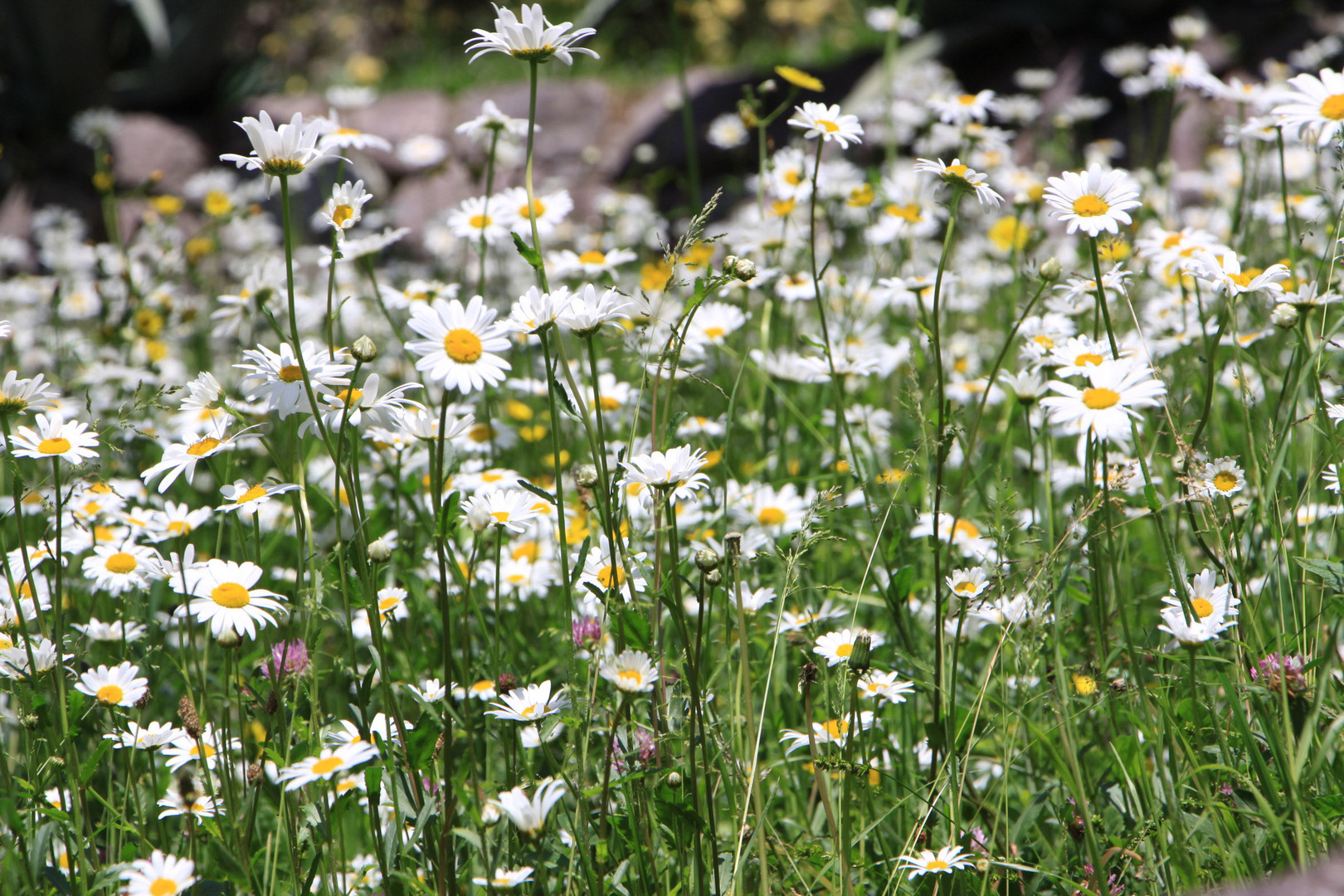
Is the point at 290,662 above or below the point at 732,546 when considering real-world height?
below

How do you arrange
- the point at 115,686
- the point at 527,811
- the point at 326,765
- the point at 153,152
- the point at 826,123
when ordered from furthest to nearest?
the point at 153,152 → the point at 826,123 → the point at 115,686 → the point at 326,765 → the point at 527,811

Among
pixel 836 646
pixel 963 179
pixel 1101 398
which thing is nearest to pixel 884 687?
pixel 836 646

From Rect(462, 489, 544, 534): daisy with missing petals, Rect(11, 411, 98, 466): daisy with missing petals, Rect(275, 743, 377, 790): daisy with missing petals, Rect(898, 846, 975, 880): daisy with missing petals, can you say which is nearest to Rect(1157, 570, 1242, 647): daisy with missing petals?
Rect(898, 846, 975, 880): daisy with missing petals

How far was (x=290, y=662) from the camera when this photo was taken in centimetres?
132

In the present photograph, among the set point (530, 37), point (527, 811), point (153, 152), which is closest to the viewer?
point (527, 811)

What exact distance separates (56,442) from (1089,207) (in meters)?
1.23

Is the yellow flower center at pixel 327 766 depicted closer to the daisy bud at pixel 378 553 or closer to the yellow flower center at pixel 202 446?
the daisy bud at pixel 378 553

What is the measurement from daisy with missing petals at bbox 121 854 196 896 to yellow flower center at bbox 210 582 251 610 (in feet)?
0.82

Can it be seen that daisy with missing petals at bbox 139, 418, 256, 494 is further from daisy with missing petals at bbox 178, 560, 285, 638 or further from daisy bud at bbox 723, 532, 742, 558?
daisy bud at bbox 723, 532, 742, 558

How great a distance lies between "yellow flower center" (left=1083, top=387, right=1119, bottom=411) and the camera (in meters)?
1.00

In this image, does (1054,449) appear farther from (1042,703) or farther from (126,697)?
(126,697)

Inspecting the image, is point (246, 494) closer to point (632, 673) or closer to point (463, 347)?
point (463, 347)

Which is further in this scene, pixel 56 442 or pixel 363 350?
pixel 56 442

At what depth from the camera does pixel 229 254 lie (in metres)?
4.62
